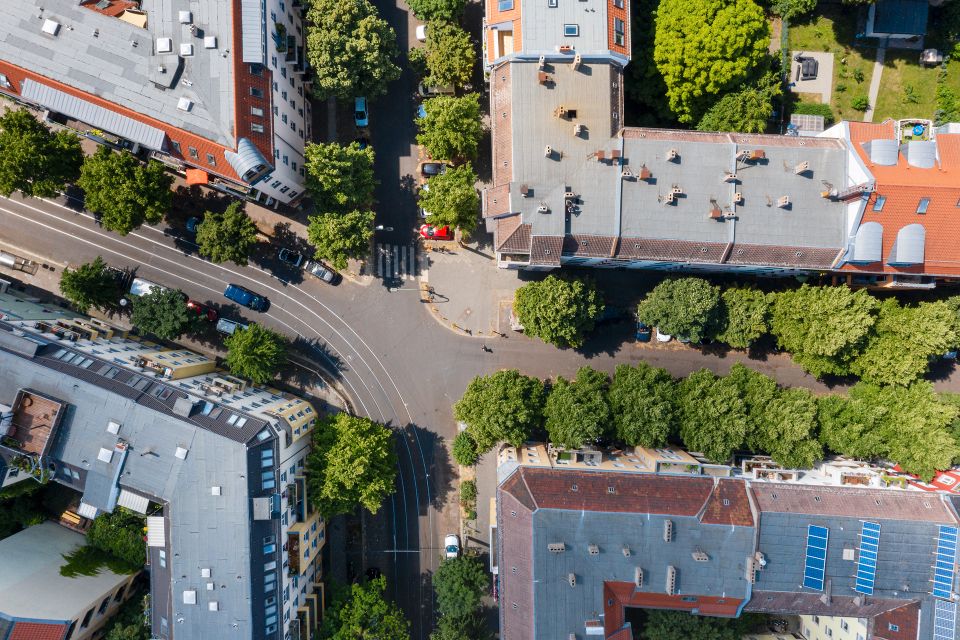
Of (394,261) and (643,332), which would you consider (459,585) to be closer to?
(643,332)

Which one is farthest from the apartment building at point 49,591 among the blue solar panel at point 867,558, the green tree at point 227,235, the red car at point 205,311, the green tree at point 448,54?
the blue solar panel at point 867,558

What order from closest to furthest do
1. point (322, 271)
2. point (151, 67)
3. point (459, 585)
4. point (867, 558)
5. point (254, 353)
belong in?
point (151, 67) → point (867, 558) → point (254, 353) → point (459, 585) → point (322, 271)

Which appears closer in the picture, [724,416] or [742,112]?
[724,416]

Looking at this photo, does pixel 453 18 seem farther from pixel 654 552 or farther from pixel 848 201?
pixel 654 552

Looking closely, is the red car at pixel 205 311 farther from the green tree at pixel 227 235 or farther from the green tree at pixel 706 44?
the green tree at pixel 706 44

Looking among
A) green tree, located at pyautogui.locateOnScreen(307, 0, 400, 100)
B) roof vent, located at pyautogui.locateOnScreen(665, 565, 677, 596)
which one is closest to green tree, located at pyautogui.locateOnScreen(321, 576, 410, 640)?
roof vent, located at pyautogui.locateOnScreen(665, 565, 677, 596)

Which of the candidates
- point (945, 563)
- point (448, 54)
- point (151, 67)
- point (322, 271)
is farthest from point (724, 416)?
point (151, 67)
